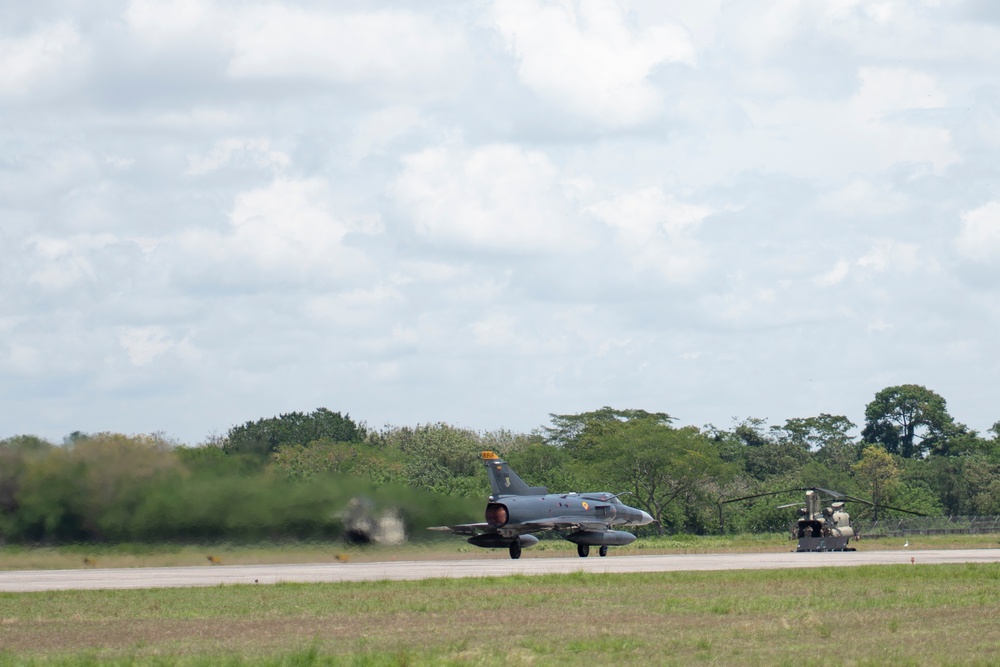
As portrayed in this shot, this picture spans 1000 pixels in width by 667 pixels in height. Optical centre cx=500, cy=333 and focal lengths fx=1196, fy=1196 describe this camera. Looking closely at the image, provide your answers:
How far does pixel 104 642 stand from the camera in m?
20.8

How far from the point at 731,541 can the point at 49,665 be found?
196 feet

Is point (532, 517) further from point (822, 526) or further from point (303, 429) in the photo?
point (303, 429)

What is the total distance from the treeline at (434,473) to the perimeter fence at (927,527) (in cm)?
682

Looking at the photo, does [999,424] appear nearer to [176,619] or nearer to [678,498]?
[678,498]

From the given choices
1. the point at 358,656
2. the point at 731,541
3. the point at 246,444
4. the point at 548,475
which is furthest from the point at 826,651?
the point at 548,475

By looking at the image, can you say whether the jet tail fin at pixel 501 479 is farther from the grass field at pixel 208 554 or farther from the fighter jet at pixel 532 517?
the grass field at pixel 208 554

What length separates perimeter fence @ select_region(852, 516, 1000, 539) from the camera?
260ft

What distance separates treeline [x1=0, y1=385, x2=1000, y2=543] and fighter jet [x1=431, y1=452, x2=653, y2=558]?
5.06ft

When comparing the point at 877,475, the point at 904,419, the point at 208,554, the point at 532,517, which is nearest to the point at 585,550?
the point at 532,517

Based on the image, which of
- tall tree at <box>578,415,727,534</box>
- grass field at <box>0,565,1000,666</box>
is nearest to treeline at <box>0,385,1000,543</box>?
tall tree at <box>578,415,727,534</box>

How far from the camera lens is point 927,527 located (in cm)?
8550

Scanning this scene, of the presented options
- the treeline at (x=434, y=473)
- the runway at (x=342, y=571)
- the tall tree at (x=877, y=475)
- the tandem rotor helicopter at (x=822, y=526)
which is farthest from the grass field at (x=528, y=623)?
the tall tree at (x=877, y=475)

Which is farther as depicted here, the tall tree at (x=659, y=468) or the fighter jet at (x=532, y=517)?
the tall tree at (x=659, y=468)

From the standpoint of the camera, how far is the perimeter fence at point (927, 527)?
79250 millimetres
